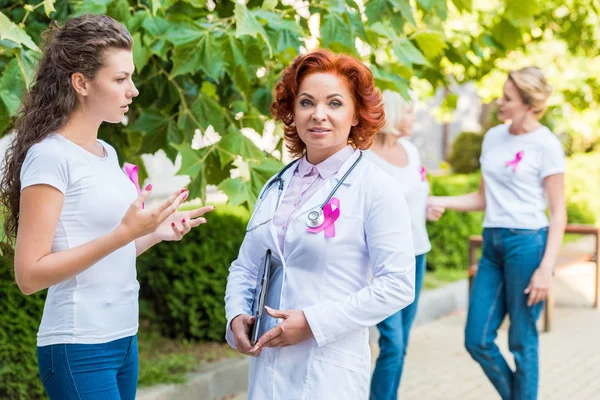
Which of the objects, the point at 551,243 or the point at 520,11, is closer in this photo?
the point at 551,243

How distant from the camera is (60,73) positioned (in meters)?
2.57

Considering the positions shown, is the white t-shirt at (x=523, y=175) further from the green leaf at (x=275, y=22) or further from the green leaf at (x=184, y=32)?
the green leaf at (x=184, y=32)

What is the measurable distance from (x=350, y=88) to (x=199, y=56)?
1.14 metres

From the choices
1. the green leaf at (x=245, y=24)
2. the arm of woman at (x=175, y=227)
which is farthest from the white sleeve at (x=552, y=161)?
the arm of woman at (x=175, y=227)

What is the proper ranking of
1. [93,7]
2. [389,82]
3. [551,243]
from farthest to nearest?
[551,243], [389,82], [93,7]

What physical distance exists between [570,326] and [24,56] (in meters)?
6.11

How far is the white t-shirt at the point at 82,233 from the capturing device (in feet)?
8.08

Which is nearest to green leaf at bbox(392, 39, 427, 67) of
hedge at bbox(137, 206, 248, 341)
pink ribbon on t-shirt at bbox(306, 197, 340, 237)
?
pink ribbon on t-shirt at bbox(306, 197, 340, 237)

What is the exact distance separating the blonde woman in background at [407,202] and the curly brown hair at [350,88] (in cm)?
173

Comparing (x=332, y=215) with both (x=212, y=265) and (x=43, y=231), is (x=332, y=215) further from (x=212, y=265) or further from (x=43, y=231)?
(x=212, y=265)

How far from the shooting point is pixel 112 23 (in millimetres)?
2646

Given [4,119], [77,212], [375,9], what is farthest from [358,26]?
[77,212]

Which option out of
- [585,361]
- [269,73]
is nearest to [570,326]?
[585,361]

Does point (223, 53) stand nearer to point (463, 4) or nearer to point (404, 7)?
point (404, 7)
